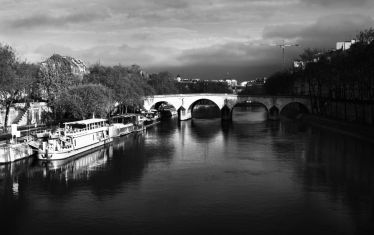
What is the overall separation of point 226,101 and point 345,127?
1704 inches

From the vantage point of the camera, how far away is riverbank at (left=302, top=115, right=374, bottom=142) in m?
60.7

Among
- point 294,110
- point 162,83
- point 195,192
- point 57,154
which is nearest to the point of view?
point 195,192

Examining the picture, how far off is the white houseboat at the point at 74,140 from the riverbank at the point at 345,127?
3140 cm

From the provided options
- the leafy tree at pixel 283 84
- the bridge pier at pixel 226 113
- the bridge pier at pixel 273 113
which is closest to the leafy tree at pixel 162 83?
the bridge pier at pixel 226 113

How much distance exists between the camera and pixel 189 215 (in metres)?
28.7

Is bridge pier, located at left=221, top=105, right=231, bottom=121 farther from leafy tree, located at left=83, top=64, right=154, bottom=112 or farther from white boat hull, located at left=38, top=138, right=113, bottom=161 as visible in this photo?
white boat hull, located at left=38, top=138, right=113, bottom=161

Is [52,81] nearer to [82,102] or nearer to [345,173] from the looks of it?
[82,102]

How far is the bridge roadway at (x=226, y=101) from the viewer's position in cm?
10525

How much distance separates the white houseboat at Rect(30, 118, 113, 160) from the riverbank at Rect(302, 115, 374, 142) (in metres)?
31.4

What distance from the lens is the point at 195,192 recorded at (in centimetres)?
3406

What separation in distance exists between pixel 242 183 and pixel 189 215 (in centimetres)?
928

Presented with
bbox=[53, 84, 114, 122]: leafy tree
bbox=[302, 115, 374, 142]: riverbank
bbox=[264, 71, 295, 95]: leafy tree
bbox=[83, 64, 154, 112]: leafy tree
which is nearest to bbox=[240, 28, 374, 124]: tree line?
bbox=[302, 115, 374, 142]: riverbank

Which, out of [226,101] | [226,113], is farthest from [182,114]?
[226,101]

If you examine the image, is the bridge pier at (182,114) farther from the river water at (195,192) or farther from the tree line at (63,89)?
the river water at (195,192)
